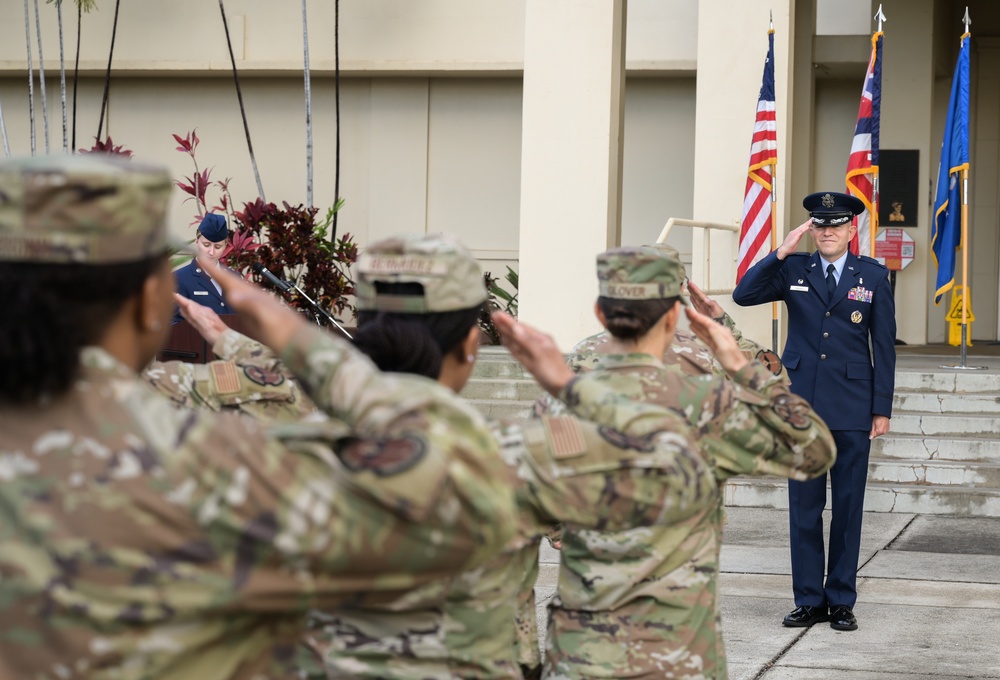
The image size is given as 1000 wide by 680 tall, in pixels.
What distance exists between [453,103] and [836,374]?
9708mm

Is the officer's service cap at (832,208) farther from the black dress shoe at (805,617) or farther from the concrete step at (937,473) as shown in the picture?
the concrete step at (937,473)

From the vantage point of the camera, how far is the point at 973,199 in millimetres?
15633

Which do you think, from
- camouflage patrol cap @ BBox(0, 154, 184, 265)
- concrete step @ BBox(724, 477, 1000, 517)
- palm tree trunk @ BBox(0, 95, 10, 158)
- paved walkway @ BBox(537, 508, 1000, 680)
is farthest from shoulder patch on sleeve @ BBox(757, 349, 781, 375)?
palm tree trunk @ BBox(0, 95, 10, 158)

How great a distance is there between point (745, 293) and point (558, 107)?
4404 millimetres

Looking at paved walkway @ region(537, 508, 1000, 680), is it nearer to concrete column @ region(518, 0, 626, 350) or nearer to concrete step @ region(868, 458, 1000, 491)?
concrete step @ region(868, 458, 1000, 491)

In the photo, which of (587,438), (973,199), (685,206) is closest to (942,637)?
(587,438)

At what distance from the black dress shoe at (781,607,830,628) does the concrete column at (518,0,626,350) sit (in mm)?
4696

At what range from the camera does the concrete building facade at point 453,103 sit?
14.4 meters

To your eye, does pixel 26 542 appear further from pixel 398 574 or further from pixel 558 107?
pixel 558 107

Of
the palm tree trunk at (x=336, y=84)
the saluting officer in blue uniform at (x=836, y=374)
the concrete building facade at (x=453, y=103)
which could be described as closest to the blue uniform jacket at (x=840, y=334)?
the saluting officer in blue uniform at (x=836, y=374)

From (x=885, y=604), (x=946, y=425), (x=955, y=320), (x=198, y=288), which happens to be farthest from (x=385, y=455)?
(x=955, y=320)

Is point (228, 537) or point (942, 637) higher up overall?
point (228, 537)

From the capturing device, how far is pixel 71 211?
1.51 metres

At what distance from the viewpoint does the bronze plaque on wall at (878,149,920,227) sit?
563 inches
